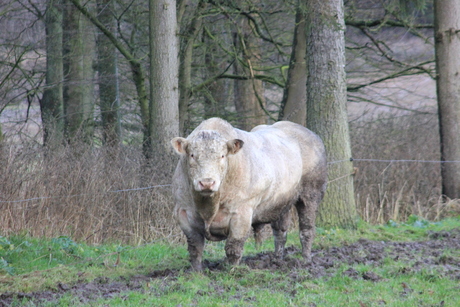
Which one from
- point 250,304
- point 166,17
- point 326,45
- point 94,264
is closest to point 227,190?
point 250,304

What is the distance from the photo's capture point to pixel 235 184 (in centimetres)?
659

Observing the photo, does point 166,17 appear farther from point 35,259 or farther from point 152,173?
point 35,259

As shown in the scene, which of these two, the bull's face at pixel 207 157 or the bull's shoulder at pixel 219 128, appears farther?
the bull's shoulder at pixel 219 128

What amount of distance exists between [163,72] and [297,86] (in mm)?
3864

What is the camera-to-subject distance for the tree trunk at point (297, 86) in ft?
44.4

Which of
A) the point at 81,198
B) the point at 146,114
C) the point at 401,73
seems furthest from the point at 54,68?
the point at 401,73

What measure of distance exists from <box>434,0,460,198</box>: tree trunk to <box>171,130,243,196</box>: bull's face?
892 centimetres

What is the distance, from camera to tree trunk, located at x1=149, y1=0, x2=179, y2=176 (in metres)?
11.0

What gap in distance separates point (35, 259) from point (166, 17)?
545cm

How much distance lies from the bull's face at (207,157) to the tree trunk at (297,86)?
24.2ft

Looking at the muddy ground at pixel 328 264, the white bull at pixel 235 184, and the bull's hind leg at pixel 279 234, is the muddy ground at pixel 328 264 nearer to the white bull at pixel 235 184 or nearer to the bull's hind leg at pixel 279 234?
the bull's hind leg at pixel 279 234

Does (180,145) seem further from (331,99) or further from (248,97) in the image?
(248,97)

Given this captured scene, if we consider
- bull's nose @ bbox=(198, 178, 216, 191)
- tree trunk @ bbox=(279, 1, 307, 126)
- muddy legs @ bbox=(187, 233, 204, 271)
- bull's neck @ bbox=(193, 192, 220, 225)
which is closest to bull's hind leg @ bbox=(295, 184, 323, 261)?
muddy legs @ bbox=(187, 233, 204, 271)

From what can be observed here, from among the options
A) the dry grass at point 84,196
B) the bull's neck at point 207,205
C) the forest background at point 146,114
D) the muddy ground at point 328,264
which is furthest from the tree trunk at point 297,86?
the bull's neck at point 207,205
